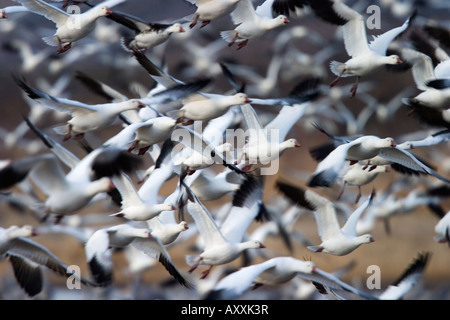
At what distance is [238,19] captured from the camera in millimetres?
8133

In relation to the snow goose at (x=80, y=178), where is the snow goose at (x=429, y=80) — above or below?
below

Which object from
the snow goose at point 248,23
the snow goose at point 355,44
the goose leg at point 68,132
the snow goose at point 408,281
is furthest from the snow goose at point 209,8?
the snow goose at point 408,281

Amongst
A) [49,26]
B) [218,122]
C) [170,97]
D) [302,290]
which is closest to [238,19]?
[218,122]

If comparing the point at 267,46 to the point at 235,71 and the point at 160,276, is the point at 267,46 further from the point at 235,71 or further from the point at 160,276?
the point at 160,276

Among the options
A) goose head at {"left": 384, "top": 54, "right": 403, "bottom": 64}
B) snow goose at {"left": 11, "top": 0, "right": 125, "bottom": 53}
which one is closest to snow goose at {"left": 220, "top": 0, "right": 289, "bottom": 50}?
goose head at {"left": 384, "top": 54, "right": 403, "bottom": 64}

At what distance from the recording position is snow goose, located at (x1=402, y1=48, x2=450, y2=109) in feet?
26.9

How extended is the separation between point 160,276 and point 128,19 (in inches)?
334

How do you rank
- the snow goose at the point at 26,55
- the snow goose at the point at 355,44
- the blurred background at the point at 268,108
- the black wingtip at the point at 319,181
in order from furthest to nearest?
the blurred background at the point at 268,108 → the snow goose at the point at 26,55 → the snow goose at the point at 355,44 → the black wingtip at the point at 319,181

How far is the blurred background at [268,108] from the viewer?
1289 centimetres

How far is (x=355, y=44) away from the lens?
7.98m

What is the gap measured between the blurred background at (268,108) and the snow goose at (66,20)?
3.60 metres

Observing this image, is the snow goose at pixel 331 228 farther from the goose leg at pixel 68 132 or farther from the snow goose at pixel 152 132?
the goose leg at pixel 68 132

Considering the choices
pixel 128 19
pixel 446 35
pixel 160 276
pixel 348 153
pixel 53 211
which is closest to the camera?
pixel 53 211

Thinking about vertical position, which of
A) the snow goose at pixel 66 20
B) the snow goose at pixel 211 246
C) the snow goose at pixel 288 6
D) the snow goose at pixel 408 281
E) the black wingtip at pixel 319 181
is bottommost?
the snow goose at pixel 408 281
